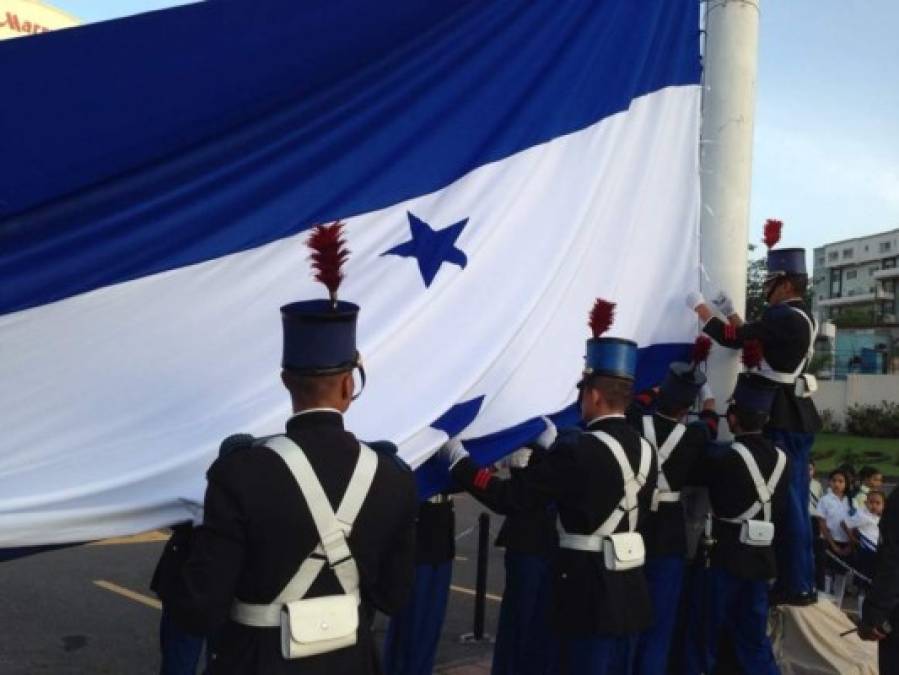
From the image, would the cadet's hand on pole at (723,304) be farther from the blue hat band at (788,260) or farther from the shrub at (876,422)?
the shrub at (876,422)

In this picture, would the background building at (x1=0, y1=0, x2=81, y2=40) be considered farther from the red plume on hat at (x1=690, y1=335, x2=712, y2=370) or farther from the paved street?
the red plume on hat at (x1=690, y1=335, x2=712, y2=370)

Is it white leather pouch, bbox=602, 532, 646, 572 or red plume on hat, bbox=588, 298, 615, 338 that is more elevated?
red plume on hat, bbox=588, 298, 615, 338

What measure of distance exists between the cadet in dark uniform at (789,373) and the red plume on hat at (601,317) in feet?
2.57

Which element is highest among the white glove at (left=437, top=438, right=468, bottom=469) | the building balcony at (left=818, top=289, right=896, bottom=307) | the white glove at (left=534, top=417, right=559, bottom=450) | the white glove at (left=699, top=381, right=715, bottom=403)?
the building balcony at (left=818, top=289, right=896, bottom=307)

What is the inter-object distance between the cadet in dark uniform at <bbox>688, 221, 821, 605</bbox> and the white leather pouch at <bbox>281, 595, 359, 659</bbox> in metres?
2.40

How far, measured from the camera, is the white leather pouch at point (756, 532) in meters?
4.38

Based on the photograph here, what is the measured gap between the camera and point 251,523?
86.1 inches

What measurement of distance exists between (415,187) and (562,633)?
6.20 ft

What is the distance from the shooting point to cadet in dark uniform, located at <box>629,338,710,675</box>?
4.27 meters

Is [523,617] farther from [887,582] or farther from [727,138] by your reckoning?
[727,138]

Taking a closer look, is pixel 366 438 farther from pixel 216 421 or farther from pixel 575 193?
pixel 575 193

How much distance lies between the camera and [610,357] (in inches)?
137

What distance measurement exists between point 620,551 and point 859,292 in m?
85.8

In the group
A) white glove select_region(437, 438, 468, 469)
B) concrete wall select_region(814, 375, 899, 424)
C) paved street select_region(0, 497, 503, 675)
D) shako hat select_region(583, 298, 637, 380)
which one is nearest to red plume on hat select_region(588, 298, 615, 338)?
shako hat select_region(583, 298, 637, 380)
